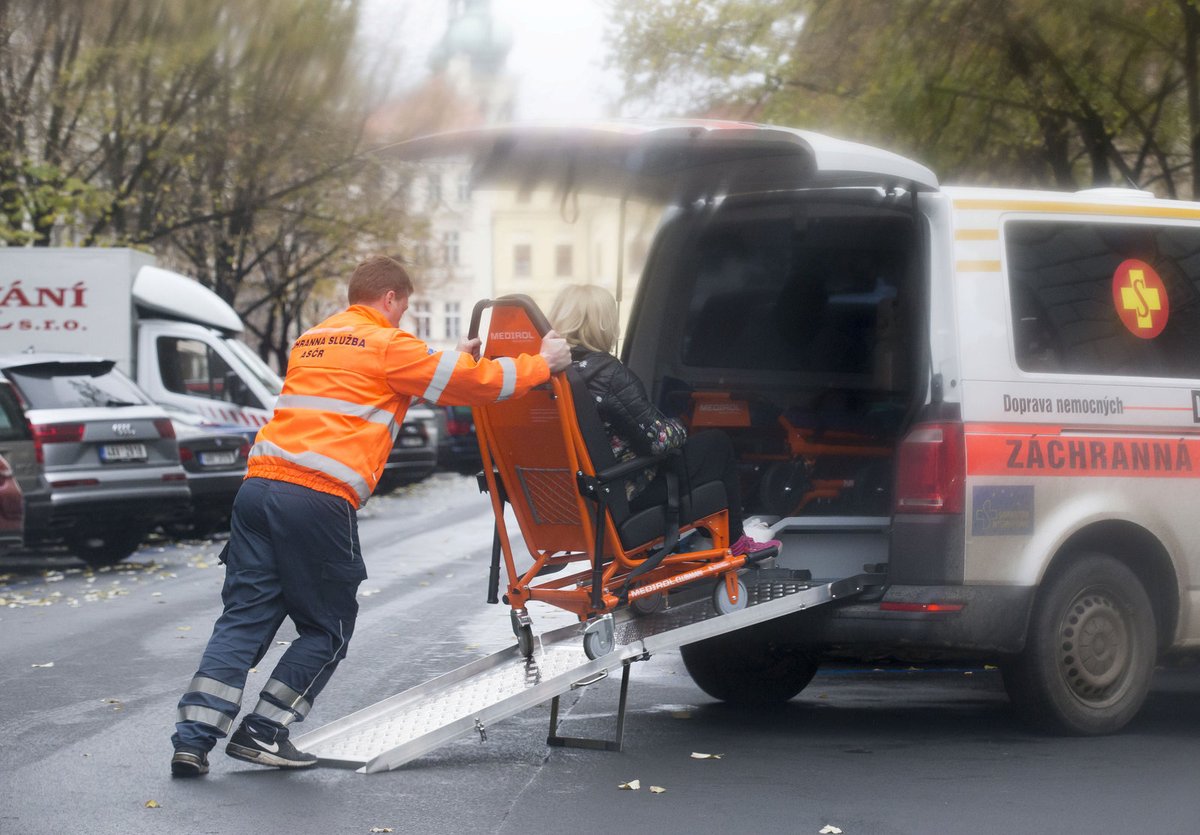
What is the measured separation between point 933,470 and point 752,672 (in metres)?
1.70

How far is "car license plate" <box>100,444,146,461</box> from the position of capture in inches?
581

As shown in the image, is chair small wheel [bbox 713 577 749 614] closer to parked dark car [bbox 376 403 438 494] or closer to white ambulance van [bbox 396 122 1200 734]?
white ambulance van [bbox 396 122 1200 734]

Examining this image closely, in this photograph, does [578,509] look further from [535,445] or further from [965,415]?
[965,415]

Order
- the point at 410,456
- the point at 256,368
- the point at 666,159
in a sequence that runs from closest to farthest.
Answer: the point at 666,159
the point at 256,368
the point at 410,456

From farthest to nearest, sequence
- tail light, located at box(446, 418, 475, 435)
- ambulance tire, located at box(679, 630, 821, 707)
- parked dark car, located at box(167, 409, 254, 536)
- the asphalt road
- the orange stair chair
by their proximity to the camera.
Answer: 1. tail light, located at box(446, 418, 475, 435)
2. parked dark car, located at box(167, 409, 254, 536)
3. ambulance tire, located at box(679, 630, 821, 707)
4. the orange stair chair
5. the asphalt road

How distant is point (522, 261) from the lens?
11.5m

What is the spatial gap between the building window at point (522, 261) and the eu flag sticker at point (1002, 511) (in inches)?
161

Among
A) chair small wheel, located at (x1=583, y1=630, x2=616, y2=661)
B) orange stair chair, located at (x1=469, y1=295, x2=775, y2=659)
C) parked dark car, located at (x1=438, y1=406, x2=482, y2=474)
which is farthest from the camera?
parked dark car, located at (x1=438, y1=406, x2=482, y2=474)

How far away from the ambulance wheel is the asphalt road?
1.15 feet

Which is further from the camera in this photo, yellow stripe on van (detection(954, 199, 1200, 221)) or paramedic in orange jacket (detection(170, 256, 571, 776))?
yellow stripe on van (detection(954, 199, 1200, 221))

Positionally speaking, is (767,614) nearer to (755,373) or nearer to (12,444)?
(755,373)

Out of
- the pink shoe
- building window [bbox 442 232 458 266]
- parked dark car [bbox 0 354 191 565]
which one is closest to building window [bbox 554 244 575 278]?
the pink shoe

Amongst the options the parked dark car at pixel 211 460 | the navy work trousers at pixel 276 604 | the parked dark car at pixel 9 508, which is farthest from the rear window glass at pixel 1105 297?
the parked dark car at pixel 211 460

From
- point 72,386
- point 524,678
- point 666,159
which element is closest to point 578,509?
point 524,678
